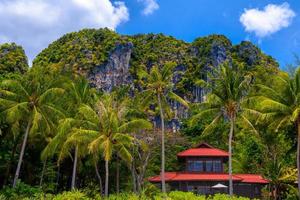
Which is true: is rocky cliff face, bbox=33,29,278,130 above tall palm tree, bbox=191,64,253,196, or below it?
above

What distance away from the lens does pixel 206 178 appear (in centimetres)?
3838

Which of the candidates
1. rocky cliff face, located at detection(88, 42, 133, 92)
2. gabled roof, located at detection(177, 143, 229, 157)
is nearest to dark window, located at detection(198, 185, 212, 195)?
gabled roof, located at detection(177, 143, 229, 157)

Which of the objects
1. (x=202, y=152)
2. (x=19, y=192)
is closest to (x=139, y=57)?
(x=202, y=152)

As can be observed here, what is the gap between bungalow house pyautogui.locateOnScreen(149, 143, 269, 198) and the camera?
38.7 m

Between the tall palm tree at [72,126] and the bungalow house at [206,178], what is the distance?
9.61 metres

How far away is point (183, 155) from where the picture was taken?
39.8 metres

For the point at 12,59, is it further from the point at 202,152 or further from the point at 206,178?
the point at 206,178

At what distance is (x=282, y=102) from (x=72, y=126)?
50.2 ft

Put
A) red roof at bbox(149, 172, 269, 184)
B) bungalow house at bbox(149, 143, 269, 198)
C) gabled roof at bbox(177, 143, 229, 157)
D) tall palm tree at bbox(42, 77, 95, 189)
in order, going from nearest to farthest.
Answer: tall palm tree at bbox(42, 77, 95, 189) < red roof at bbox(149, 172, 269, 184) < bungalow house at bbox(149, 143, 269, 198) < gabled roof at bbox(177, 143, 229, 157)

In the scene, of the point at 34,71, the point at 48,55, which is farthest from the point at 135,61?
the point at 34,71

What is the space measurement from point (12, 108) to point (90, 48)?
68447 mm

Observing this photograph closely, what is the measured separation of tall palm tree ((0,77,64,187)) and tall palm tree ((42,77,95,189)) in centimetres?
105

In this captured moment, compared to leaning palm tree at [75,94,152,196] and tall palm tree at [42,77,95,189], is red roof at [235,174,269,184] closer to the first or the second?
leaning palm tree at [75,94,152,196]

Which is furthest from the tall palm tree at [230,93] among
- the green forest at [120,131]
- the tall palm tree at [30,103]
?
the tall palm tree at [30,103]
